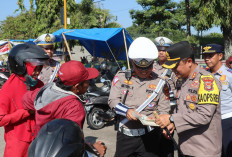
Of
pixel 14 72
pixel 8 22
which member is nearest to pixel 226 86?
pixel 14 72

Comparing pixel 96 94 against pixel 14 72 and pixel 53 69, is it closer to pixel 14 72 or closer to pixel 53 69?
pixel 53 69

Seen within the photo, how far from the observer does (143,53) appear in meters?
2.58

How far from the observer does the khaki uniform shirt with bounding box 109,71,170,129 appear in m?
2.64

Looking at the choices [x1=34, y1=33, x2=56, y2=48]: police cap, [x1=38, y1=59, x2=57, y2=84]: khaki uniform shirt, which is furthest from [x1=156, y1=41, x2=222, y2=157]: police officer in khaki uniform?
[x1=34, y1=33, x2=56, y2=48]: police cap

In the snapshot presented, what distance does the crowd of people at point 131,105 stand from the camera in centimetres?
194

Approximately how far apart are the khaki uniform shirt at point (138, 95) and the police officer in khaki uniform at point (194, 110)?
24 cm

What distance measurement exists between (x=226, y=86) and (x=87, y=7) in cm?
2297

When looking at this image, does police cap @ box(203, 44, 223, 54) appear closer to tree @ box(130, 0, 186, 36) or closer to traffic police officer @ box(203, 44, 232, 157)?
traffic police officer @ box(203, 44, 232, 157)

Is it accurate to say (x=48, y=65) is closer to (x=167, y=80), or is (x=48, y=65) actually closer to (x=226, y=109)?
(x=167, y=80)

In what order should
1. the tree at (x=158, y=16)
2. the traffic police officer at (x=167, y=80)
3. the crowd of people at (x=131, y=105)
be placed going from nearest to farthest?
1. the crowd of people at (x=131, y=105)
2. the traffic police officer at (x=167, y=80)
3. the tree at (x=158, y=16)

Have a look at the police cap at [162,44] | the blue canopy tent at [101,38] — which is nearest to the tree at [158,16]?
the blue canopy tent at [101,38]

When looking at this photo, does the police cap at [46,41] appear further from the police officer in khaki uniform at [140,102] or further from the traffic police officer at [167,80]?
the police officer in khaki uniform at [140,102]

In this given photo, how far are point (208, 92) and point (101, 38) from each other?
576 cm

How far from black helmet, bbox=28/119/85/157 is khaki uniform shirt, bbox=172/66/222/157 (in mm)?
1128
